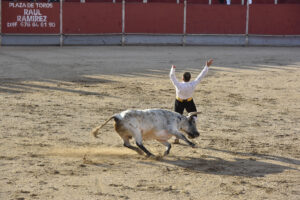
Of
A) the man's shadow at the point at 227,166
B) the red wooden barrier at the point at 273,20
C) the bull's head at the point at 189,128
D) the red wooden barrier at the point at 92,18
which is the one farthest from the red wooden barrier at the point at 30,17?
the man's shadow at the point at 227,166

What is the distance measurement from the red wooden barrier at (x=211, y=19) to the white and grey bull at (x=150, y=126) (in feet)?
47.6

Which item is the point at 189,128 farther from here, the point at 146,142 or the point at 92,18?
the point at 92,18

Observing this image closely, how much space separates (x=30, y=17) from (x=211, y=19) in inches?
270

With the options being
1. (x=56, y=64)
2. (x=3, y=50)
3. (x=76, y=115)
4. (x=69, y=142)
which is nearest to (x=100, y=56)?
(x=56, y=64)

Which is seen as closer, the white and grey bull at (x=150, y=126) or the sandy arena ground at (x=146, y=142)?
the sandy arena ground at (x=146, y=142)

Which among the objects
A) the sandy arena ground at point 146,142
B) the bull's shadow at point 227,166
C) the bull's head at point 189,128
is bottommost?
the bull's shadow at point 227,166

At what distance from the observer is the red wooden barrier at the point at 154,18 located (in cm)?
2256

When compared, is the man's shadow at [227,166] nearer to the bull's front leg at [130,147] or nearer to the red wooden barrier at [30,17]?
the bull's front leg at [130,147]

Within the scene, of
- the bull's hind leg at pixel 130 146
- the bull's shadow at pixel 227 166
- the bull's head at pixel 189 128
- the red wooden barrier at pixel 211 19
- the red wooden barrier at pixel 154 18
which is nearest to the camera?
the bull's shadow at pixel 227 166

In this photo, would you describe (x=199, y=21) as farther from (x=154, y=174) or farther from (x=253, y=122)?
(x=154, y=174)

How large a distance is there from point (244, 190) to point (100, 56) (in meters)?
13.0

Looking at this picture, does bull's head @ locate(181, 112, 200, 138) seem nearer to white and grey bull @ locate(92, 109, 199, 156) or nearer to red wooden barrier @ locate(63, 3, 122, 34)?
white and grey bull @ locate(92, 109, 199, 156)

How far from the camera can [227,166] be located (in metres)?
8.03

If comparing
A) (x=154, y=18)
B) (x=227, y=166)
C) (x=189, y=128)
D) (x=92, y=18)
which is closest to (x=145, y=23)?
(x=154, y=18)
